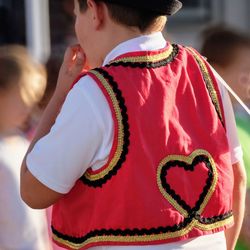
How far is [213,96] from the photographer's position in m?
2.75

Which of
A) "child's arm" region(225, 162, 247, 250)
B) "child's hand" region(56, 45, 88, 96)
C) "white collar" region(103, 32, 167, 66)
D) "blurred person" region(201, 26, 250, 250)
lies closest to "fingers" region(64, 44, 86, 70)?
"child's hand" region(56, 45, 88, 96)

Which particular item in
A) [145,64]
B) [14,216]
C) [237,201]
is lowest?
[14,216]

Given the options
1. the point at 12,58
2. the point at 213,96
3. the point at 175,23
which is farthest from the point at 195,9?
the point at 213,96

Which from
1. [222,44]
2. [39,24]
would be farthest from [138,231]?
[39,24]

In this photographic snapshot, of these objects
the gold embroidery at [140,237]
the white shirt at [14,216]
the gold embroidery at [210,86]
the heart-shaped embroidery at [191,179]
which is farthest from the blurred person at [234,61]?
the gold embroidery at [140,237]

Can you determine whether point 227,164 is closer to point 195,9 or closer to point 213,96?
point 213,96

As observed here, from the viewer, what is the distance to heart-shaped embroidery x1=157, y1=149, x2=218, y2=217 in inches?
102

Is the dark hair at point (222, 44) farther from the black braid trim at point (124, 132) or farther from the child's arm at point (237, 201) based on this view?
the black braid trim at point (124, 132)

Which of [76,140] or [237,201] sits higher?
[76,140]

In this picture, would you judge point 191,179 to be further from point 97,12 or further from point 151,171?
point 97,12

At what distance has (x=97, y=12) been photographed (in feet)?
8.71

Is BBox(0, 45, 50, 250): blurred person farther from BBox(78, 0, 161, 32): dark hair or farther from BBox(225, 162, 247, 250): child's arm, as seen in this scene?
BBox(78, 0, 161, 32): dark hair

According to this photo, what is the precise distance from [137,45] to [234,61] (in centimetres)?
149

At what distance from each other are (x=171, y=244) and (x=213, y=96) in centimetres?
45
